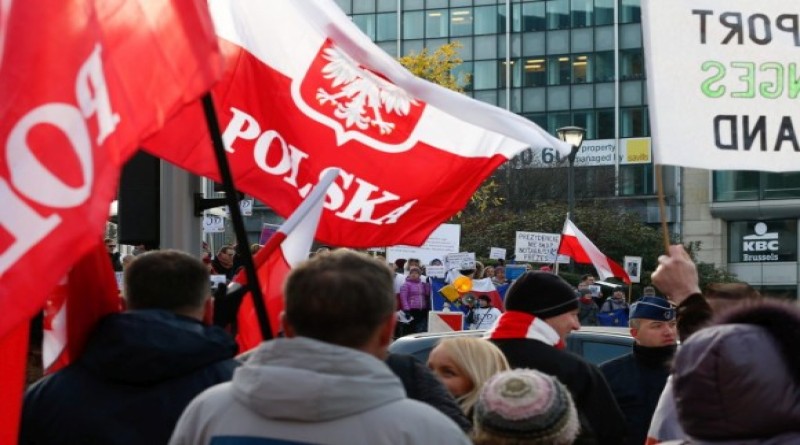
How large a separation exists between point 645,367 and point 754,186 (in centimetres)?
5105

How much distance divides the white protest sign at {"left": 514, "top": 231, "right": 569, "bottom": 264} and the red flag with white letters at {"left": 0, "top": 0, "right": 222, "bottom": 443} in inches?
984

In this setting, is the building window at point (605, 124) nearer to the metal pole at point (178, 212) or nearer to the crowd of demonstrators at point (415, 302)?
the crowd of demonstrators at point (415, 302)

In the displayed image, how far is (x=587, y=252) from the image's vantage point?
22.8 m

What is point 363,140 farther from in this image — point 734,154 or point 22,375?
point 22,375

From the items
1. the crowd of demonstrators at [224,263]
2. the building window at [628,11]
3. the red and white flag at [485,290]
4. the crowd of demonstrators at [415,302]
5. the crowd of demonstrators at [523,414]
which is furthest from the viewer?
the building window at [628,11]

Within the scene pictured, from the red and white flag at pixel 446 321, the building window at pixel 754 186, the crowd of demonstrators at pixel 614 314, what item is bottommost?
the crowd of demonstrators at pixel 614 314

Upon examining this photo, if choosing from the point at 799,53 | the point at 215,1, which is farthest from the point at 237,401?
the point at 215,1

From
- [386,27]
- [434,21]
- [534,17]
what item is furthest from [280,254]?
[386,27]

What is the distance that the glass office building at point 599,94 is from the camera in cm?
5547

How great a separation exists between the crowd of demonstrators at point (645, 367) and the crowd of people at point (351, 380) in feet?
4.38

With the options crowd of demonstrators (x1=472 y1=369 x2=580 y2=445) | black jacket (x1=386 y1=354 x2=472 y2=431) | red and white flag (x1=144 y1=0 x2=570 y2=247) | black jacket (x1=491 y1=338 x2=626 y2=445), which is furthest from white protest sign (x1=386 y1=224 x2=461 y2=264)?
crowd of demonstrators (x1=472 y1=369 x2=580 y2=445)

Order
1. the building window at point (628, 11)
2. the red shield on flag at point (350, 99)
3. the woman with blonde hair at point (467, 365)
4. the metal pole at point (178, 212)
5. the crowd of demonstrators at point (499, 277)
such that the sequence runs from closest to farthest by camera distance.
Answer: the woman with blonde hair at point (467, 365) < the red shield on flag at point (350, 99) < the metal pole at point (178, 212) < the crowd of demonstrators at point (499, 277) < the building window at point (628, 11)

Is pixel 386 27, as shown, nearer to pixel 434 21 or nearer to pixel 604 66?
pixel 434 21

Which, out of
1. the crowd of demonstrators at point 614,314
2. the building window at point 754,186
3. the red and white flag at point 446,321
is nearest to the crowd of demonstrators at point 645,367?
the red and white flag at point 446,321
